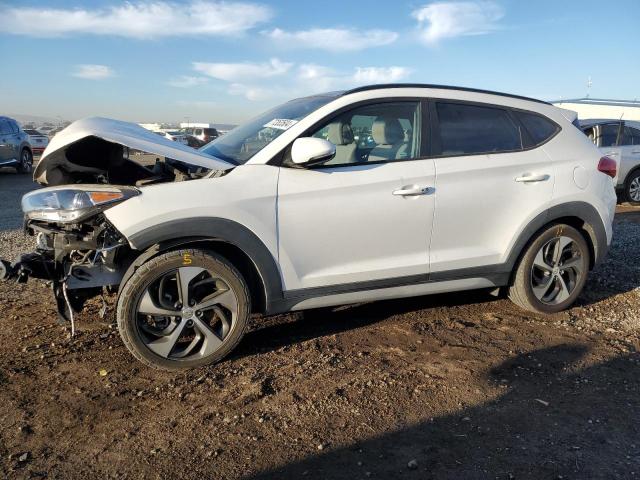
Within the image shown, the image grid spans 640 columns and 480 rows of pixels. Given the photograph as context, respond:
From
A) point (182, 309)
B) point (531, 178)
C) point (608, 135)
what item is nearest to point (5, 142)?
point (182, 309)

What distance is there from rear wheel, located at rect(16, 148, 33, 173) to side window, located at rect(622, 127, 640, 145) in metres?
16.3

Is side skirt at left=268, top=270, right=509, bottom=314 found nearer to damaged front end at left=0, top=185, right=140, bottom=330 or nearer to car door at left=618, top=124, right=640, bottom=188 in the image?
damaged front end at left=0, top=185, right=140, bottom=330

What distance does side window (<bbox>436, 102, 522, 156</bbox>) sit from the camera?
415 centimetres

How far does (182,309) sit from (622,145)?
10674 mm

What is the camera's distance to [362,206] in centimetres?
375

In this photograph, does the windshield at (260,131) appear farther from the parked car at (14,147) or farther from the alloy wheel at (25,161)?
the alloy wheel at (25,161)

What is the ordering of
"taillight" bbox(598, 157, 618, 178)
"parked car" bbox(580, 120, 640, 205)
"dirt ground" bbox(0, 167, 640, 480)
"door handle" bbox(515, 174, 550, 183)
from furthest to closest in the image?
"parked car" bbox(580, 120, 640, 205) < "taillight" bbox(598, 157, 618, 178) < "door handle" bbox(515, 174, 550, 183) < "dirt ground" bbox(0, 167, 640, 480)

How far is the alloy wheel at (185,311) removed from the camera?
3.46 meters

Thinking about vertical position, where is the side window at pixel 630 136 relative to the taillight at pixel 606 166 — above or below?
above

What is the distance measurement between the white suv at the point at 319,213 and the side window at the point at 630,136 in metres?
7.71

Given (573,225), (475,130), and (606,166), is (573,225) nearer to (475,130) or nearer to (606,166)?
(606,166)

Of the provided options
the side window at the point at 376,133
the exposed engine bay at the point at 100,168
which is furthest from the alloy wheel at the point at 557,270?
the exposed engine bay at the point at 100,168

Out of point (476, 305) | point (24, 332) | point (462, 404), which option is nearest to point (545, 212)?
point (476, 305)

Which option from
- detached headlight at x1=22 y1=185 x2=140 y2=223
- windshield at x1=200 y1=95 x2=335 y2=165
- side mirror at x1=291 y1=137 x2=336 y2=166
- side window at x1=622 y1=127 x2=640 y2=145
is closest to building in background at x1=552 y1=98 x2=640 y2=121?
side window at x1=622 y1=127 x2=640 y2=145
